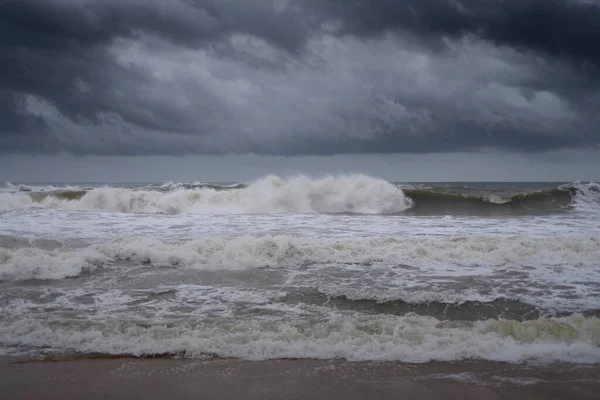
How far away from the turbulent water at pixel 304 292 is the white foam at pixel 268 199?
7.79m

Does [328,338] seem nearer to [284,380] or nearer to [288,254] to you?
[284,380]

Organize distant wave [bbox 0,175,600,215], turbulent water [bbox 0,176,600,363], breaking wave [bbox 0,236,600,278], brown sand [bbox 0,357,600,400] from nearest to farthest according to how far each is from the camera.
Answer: brown sand [bbox 0,357,600,400], turbulent water [bbox 0,176,600,363], breaking wave [bbox 0,236,600,278], distant wave [bbox 0,175,600,215]

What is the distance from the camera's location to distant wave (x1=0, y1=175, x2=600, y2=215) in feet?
72.0

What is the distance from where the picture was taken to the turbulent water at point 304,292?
4.48m

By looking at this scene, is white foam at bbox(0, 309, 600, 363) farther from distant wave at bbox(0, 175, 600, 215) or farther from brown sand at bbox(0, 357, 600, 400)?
distant wave at bbox(0, 175, 600, 215)

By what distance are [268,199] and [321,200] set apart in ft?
8.31

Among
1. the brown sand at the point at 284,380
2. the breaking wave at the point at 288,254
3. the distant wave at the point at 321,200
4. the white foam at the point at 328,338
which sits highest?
the distant wave at the point at 321,200

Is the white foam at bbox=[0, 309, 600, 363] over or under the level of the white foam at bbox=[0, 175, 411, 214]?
under

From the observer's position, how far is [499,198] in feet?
76.6

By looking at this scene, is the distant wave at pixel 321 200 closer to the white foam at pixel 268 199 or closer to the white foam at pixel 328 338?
the white foam at pixel 268 199

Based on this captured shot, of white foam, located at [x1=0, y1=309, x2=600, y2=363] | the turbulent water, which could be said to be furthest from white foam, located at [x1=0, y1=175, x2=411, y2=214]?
white foam, located at [x1=0, y1=309, x2=600, y2=363]

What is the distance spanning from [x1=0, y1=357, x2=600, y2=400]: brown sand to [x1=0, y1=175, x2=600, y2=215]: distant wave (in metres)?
17.3

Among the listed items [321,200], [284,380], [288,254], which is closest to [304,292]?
[288,254]

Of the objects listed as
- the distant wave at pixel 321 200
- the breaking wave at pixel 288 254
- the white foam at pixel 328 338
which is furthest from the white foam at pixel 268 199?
the white foam at pixel 328 338
